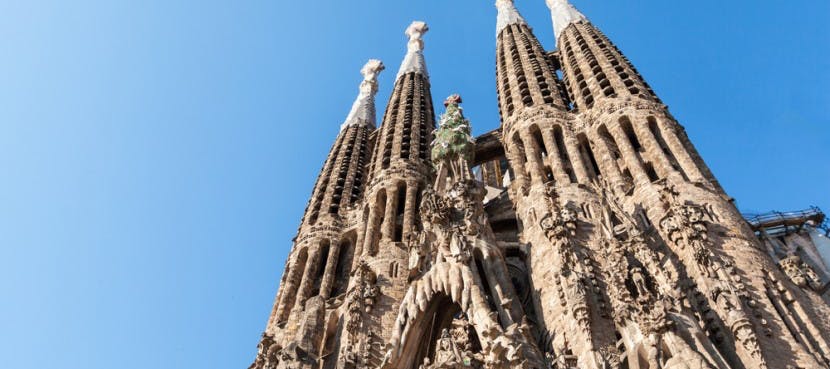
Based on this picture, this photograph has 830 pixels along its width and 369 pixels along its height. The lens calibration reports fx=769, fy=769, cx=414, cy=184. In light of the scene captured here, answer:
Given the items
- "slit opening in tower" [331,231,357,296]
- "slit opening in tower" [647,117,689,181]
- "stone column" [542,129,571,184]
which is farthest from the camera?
"slit opening in tower" [331,231,357,296]

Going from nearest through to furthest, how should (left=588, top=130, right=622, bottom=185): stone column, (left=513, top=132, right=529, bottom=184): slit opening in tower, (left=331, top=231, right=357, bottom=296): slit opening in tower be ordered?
(left=588, top=130, right=622, bottom=185): stone column
(left=513, top=132, right=529, bottom=184): slit opening in tower
(left=331, top=231, right=357, bottom=296): slit opening in tower

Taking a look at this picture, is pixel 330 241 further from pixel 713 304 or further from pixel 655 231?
pixel 713 304

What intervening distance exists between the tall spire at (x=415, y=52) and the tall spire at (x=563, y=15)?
25.8 ft

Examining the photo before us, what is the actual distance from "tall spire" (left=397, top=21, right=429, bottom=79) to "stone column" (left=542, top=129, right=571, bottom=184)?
54.5 ft

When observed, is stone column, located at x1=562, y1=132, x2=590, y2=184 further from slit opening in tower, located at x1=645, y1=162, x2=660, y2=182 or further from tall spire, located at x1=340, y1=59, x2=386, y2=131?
tall spire, located at x1=340, y1=59, x2=386, y2=131

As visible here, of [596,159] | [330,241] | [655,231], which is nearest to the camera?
[655,231]

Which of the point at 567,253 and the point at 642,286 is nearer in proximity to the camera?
the point at 642,286

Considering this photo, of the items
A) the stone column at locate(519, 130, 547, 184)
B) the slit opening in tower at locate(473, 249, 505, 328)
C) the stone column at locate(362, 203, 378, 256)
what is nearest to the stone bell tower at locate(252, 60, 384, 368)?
the stone column at locate(362, 203, 378, 256)

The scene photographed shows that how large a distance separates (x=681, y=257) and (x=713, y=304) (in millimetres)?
2077

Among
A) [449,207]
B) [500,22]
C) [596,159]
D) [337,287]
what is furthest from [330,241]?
[500,22]

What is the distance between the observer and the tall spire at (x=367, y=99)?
39.6 meters

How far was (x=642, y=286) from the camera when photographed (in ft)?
52.0

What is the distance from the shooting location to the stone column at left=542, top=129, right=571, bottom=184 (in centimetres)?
2350

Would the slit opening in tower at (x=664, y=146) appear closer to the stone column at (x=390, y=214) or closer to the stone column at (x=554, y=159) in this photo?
the stone column at (x=554, y=159)
